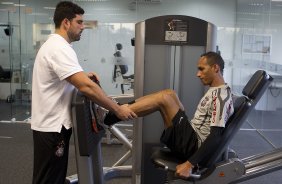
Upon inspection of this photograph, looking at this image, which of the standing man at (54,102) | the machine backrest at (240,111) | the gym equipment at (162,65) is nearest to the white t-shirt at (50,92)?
the standing man at (54,102)

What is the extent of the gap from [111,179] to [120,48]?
331 cm

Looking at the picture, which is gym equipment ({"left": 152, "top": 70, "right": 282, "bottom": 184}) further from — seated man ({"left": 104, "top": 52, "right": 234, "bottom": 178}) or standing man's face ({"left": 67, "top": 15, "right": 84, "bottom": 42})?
standing man's face ({"left": 67, "top": 15, "right": 84, "bottom": 42})

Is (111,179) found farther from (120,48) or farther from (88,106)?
(120,48)

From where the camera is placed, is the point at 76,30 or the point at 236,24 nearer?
the point at 76,30

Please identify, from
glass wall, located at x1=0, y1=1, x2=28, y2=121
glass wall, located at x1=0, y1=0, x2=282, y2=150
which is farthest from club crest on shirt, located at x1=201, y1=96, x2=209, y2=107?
glass wall, located at x1=0, y1=1, x2=28, y2=121

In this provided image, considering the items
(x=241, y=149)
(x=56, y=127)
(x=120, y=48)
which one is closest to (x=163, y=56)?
(x=56, y=127)

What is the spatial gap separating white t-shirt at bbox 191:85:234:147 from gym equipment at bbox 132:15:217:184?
50cm

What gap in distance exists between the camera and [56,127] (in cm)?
190

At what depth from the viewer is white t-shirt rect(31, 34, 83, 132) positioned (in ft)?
6.08

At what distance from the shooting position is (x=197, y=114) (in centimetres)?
223

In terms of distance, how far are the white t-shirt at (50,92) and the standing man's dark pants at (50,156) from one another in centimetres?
4

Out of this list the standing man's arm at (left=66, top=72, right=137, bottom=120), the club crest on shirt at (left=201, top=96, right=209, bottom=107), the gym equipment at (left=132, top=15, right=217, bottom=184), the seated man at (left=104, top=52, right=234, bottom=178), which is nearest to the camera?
the standing man's arm at (left=66, top=72, right=137, bottom=120)

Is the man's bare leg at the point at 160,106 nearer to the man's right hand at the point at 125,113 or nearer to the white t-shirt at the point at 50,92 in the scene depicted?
the man's right hand at the point at 125,113

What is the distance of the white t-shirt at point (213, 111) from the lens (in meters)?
2.00
